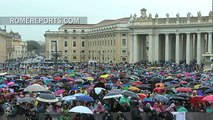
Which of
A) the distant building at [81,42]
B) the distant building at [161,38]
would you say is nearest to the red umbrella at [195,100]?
the distant building at [161,38]

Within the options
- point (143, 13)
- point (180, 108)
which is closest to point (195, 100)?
point (180, 108)

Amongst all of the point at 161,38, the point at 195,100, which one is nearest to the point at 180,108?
the point at 195,100

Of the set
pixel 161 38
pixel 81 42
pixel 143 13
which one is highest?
pixel 143 13

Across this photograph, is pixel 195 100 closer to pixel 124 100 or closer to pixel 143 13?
pixel 124 100

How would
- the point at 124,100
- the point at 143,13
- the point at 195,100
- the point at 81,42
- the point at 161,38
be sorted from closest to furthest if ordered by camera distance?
the point at 124,100, the point at 195,100, the point at 161,38, the point at 143,13, the point at 81,42

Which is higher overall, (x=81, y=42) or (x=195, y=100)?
(x=81, y=42)

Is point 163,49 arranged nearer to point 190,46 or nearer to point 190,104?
point 190,46

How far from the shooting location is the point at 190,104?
18.2 m

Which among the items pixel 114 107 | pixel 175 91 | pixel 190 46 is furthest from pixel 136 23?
pixel 114 107

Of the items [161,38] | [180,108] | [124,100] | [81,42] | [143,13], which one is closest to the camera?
[180,108]


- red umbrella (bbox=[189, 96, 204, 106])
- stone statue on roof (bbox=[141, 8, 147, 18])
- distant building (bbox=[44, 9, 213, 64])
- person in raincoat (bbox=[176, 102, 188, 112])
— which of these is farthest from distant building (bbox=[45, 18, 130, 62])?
person in raincoat (bbox=[176, 102, 188, 112])

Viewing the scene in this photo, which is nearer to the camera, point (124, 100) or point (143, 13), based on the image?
point (124, 100)

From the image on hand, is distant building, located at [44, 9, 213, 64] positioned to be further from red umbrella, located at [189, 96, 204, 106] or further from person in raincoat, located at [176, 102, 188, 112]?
person in raincoat, located at [176, 102, 188, 112]

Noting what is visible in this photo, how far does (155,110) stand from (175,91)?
680cm
